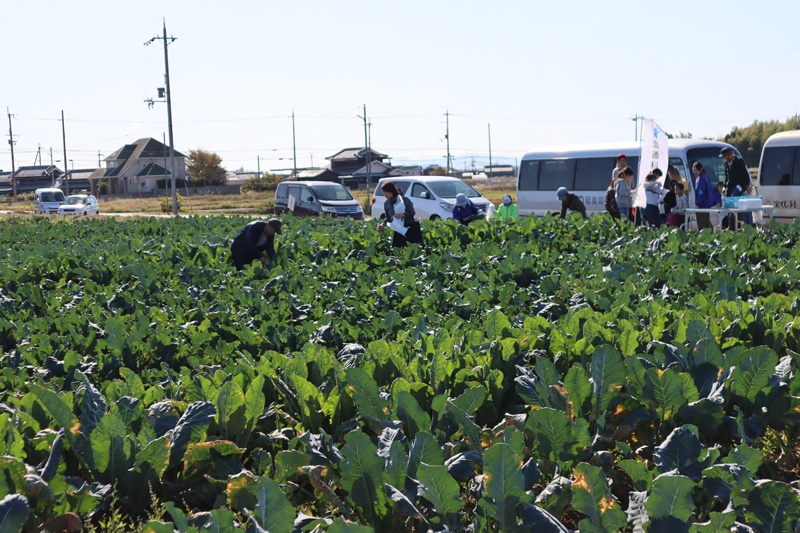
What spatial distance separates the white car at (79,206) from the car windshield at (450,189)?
2213cm

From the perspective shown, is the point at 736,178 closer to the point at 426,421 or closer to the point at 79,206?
the point at 426,421

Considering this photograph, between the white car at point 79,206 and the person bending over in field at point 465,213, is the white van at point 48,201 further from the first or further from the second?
the person bending over in field at point 465,213

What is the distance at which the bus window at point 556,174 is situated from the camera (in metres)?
19.3

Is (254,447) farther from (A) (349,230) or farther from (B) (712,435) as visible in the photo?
(A) (349,230)

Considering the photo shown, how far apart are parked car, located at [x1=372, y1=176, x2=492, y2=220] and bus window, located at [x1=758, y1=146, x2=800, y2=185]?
7651mm

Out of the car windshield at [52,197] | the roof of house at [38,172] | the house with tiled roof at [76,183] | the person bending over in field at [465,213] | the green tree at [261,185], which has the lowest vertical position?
the person bending over in field at [465,213]

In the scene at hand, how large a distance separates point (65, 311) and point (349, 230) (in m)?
5.64

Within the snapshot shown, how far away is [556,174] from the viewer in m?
19.7

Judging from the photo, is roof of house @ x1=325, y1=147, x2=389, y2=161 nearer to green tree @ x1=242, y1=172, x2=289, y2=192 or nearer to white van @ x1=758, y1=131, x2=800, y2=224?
green tree @ x1=242, y1=172, x2=289, y2=192

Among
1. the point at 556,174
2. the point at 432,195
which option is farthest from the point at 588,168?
the point at 432,195

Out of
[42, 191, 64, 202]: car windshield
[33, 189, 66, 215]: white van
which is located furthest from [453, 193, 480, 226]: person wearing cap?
[42, 191, 64, 202]: car windshield

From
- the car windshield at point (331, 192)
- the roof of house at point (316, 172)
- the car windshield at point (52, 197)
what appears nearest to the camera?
the car windshield at point (331, 192)

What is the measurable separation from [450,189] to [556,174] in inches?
133

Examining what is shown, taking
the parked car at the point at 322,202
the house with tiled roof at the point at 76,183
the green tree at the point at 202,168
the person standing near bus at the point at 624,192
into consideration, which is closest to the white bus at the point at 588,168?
the person standing near bus at the point at 624,192
